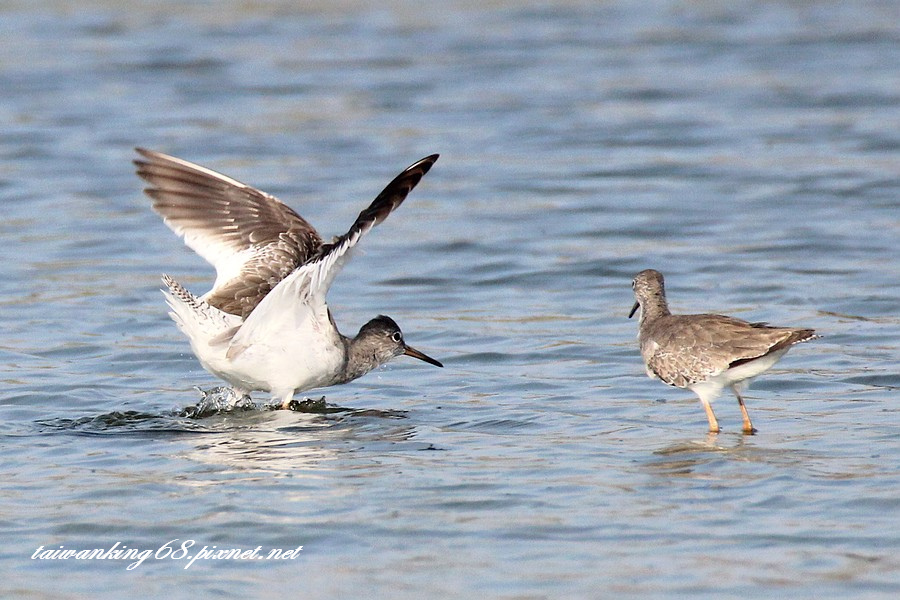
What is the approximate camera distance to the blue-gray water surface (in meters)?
7.00

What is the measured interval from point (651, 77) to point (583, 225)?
735 cm

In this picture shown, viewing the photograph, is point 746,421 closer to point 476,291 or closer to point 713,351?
point 713,351

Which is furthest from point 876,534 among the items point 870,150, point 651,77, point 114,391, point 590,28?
point 590,28

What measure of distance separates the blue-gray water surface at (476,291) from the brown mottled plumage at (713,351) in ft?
1.08

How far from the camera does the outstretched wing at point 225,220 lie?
10.5 metres

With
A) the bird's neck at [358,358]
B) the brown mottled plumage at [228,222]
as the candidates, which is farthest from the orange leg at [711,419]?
the brown mottled plumage at [228,222]

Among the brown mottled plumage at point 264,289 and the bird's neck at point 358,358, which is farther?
the bird's neck at point 358,358

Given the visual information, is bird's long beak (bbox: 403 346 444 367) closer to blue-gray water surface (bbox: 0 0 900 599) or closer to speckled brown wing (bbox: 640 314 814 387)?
blue-gray water surface (bbox: 0 0 900 599)

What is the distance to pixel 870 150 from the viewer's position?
1812 cm

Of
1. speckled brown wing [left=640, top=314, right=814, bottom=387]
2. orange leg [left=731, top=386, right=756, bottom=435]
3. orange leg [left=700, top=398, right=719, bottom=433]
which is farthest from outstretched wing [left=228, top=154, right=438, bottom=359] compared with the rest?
orange leg [left=731, top=386, right=756, bottom=435]

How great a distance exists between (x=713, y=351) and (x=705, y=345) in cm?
8

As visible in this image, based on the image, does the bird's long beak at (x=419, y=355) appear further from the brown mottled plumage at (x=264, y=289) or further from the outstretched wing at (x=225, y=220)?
the outstretched wing at (x=225, y=220)

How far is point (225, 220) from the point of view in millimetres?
10734

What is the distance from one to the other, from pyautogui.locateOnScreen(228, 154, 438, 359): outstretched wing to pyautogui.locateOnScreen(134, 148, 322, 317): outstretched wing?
0.98 m
